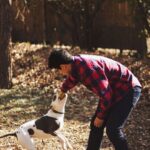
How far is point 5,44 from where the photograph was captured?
411 inches

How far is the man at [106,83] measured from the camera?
544cm

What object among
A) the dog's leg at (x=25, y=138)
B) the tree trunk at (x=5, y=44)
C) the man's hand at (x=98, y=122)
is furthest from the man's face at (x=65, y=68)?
the tree trunk at (x=5, y=44)

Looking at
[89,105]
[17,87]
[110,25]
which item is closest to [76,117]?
[89,105]

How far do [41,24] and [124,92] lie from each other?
389 inches

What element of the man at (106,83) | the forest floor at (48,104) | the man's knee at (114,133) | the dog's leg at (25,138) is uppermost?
the man at (106,83)

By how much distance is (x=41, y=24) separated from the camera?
15406mm

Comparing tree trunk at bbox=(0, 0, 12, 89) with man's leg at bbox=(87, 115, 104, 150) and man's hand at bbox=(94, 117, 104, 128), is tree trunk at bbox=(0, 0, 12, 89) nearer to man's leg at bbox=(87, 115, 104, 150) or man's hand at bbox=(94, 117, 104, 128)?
man's leg at bbox=(87, 115, 104, 150)

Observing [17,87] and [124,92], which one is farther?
[17,87]

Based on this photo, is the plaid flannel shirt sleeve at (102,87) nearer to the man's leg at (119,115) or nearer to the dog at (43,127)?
the man's leg at (119,115)

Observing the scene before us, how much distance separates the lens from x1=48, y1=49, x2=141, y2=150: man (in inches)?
214

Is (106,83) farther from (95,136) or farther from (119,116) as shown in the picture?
(95,136)

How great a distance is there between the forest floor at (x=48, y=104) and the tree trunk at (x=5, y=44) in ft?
0.81

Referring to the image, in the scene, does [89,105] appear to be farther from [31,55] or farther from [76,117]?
[31,55]

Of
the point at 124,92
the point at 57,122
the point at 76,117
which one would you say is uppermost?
the point at 124,92
